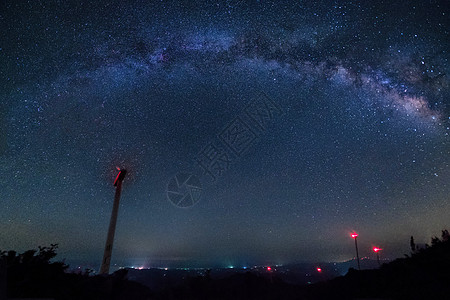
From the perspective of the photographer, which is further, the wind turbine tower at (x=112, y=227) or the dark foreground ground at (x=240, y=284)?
the wind turbine tower at (x=112, y=227)

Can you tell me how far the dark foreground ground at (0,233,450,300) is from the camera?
10.1 m

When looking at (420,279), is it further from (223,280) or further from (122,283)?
(122,283)

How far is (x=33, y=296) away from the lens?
9.34 m

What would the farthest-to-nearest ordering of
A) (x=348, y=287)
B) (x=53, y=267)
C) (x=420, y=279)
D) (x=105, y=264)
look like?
(x=105, y=264) → (x=348, y=287) → (x=420, y=279) → (x=53, y=267)

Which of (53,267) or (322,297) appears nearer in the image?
(53,267)

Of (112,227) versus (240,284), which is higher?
(112,227)

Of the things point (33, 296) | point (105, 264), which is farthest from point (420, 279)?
point (105, 264)

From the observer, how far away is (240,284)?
50.7 ft

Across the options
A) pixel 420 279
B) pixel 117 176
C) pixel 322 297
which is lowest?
pixel 322 297

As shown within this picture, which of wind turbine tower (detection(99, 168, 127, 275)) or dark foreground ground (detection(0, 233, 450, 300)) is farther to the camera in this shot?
wind turbine tower (detection(99, 168, 127, 275))

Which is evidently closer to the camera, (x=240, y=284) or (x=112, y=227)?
(x=240, y=284)

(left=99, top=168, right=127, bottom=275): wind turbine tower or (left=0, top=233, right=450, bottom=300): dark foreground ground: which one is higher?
(left=99, top=168, right=127, bottom=275): wind turbine tower

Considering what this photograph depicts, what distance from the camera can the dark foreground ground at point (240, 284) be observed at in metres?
10.1

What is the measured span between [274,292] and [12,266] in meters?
12.9
